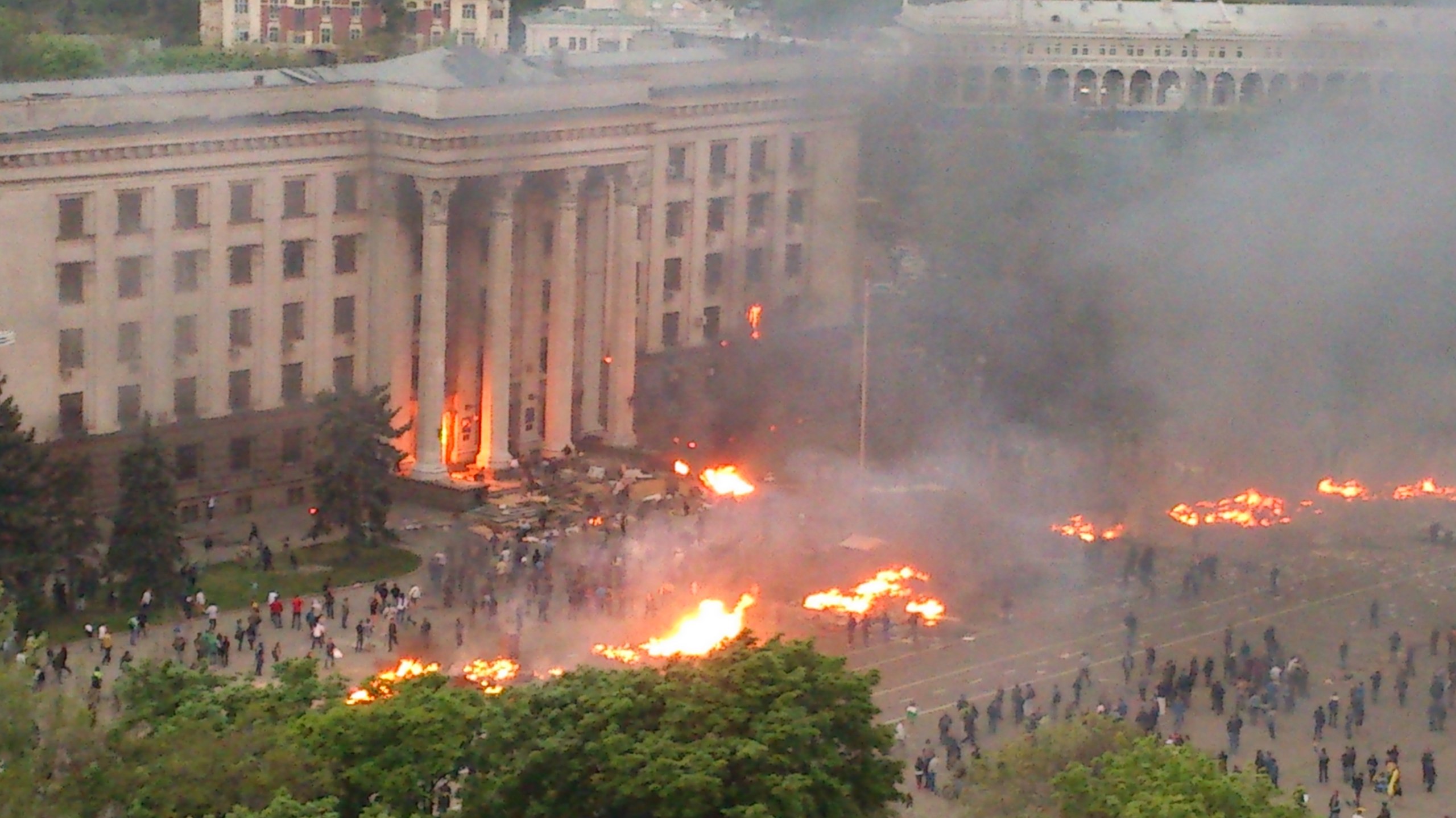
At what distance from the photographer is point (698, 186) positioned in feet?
220

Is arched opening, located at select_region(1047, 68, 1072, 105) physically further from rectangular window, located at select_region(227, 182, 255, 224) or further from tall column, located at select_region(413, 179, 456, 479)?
rectangular window, located at select_region(227, 182, 255, 224)

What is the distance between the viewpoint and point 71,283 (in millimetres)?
54188

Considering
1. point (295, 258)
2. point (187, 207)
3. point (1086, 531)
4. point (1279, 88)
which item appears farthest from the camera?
point (1279, 88)

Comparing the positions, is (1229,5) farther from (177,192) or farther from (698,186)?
(177,192)

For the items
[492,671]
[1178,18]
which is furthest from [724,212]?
[1178,18]

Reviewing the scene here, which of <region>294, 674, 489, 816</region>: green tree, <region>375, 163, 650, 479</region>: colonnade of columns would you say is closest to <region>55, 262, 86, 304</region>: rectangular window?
<region>375, 163, 650, 479</region>: colonnade of columns

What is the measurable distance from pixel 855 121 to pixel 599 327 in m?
11.1

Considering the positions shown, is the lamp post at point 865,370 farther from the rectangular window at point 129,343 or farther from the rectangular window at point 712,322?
the rectangular window at point 129,343

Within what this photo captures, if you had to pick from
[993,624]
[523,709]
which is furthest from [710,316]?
[523,709]

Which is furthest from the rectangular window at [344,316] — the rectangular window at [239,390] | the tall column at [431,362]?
the rectangular window at [239,390]

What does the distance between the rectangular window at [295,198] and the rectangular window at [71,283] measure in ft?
15.3

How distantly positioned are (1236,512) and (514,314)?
1516cm

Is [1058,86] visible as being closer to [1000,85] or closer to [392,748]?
[1000,85]

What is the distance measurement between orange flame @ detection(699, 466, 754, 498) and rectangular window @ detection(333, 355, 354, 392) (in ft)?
23.9
